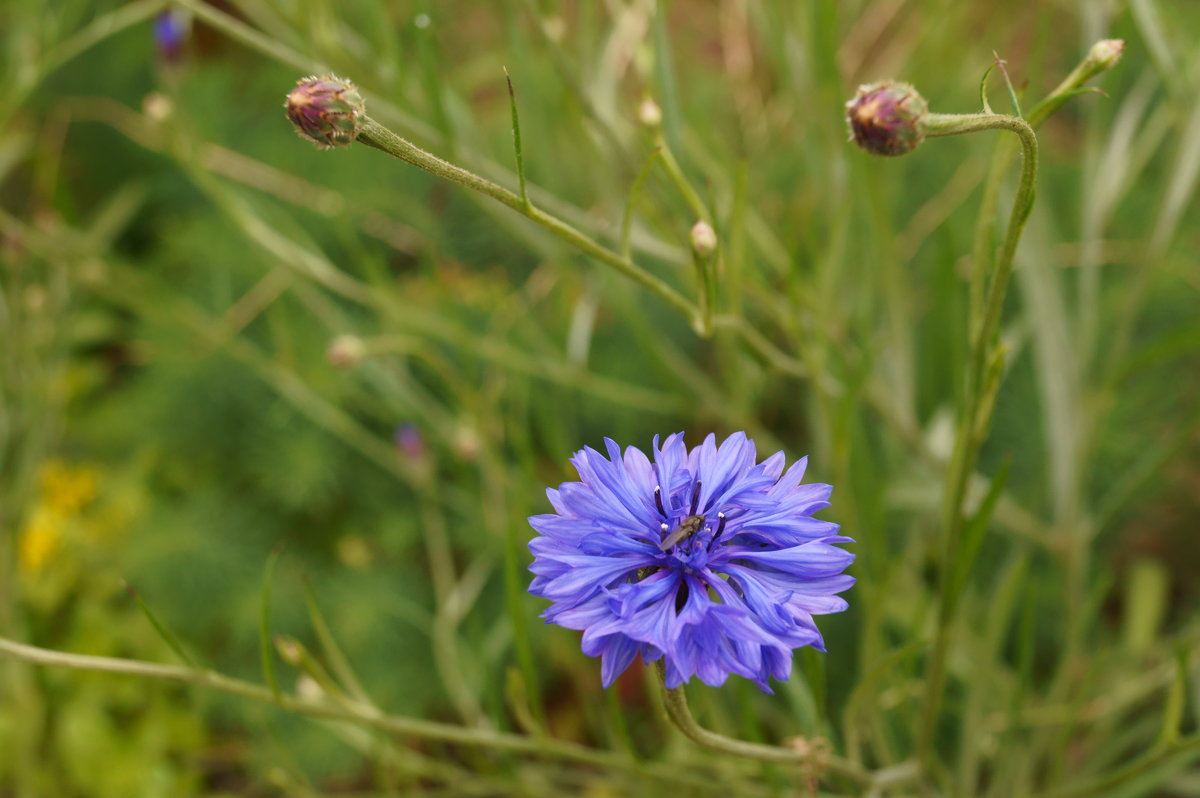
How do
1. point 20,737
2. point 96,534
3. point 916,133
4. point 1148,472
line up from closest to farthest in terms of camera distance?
point 916,133 < point 1148,472 < point 20,737 < point 96,534

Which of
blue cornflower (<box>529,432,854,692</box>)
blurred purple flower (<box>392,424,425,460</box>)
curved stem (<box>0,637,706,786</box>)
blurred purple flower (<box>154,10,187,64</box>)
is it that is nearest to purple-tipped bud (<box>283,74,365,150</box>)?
blue cornflower (<box>529,432,854,692</box>)

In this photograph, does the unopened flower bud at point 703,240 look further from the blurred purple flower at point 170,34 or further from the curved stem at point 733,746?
the blurred purple flower at point 170,34

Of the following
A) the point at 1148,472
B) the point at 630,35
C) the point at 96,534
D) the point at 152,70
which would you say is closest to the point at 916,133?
the point at 1148,472

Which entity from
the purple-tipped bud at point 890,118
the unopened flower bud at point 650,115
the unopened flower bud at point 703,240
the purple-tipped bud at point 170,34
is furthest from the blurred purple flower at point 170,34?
the purple-tipped bud at point 890,118

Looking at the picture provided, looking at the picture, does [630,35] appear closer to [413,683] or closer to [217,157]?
[217,157]

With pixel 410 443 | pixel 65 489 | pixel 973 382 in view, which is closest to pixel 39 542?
pixel 65 489

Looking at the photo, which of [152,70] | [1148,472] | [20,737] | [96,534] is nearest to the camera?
[1148,472]
